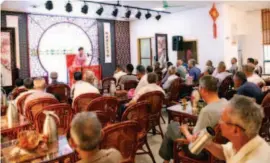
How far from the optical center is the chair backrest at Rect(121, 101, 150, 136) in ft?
10.7

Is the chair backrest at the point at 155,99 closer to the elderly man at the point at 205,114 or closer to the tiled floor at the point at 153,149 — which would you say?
the tiled floor at the point at 153,149

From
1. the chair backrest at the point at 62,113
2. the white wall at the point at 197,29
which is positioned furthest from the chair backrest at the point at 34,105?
the white wall at the point at 197,29

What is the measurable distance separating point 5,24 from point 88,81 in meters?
5.36

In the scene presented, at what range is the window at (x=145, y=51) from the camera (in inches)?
463

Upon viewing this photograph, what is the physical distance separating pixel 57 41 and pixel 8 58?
1.84 meters

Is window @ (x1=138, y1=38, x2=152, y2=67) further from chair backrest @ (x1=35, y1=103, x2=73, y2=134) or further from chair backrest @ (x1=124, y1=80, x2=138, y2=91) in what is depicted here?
chair backrest @ (x1=35, y1=103, x2=73, y2=134)

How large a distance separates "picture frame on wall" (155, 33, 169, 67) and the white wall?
160 mm

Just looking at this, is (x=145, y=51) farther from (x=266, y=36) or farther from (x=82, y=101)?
(x=82, y=101)

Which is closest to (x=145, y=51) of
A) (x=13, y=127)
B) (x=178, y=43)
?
(x=178, y=43)

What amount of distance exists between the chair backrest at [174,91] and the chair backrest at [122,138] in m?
3.57

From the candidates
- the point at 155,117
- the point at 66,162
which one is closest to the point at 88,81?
the point at 155,117

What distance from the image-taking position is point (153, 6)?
30.6 ft

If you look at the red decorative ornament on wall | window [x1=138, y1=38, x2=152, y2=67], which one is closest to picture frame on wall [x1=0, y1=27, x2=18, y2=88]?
window [x1=138, y1=38, x2=152, y2=67]

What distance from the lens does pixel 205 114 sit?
104 inches
